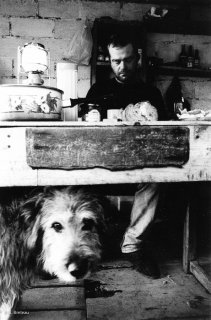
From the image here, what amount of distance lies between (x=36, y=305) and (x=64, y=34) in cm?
260

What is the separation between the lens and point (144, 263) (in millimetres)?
1937

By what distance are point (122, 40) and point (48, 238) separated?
195 cm

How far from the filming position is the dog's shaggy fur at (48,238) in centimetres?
144

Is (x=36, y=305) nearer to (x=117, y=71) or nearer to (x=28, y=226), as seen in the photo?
(x=28, y=226)

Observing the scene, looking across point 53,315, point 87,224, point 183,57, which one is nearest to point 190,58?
point 183,57

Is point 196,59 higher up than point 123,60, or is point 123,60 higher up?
point 196,59

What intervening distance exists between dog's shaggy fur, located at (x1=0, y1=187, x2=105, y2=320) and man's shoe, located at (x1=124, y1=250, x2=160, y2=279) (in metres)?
0.41

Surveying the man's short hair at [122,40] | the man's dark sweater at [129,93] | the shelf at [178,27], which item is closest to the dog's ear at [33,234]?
the man's dark sweater at [129,93]

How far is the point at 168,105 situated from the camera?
11.1 feet

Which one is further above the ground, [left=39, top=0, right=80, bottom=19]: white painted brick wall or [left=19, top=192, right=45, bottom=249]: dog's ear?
[left=39, top=0, right=80, bottom=19]: white painted brick wall

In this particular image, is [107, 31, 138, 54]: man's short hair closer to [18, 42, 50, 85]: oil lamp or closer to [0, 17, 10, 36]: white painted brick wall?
[0, 17, 10, 36]: white painted brick wall

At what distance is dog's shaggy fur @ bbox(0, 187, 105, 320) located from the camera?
1.44m

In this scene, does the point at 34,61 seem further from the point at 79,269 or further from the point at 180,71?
the point at 180,71

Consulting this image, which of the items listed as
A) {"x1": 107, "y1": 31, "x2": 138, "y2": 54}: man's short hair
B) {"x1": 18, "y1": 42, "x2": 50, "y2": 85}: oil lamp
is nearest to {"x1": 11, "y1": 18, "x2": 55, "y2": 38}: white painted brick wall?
{"x1": 107, "y1": 31, "x2": 138, "y2": 54}: man's short hair
